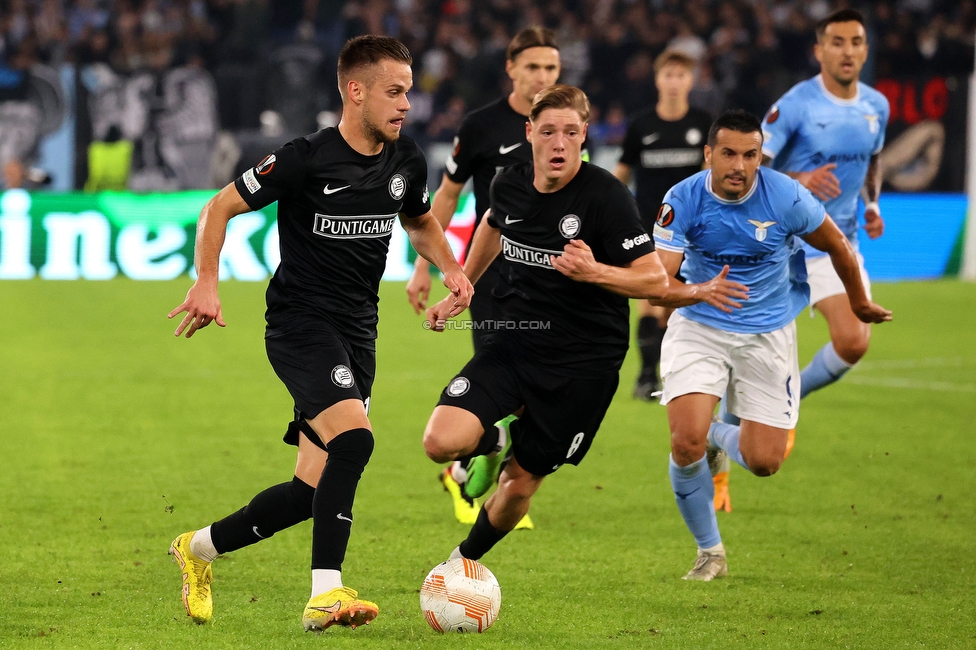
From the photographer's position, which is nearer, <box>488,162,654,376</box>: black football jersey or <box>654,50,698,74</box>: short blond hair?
<box>488,162,654,376</box>: black football jersey

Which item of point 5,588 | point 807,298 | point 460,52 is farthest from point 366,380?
point 460,52

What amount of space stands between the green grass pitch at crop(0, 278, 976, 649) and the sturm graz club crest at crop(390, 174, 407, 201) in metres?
1.52

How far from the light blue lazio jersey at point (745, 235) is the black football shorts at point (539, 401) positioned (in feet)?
2.89

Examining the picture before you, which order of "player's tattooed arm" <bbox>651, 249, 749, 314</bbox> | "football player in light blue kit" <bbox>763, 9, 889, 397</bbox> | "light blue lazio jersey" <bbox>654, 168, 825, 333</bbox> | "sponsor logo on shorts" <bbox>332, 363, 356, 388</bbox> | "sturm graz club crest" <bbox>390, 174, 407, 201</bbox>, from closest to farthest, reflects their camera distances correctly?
"sponsor logo on shorts" <bbox>332, 363, 356, 388</bbox> → "sturm graz club crest" <bbox>390, 174, 407, 201</bbox> → "player's tattooed arm" <bbox>651, 249, 749, 314</bbox> → "light blue lazio jersey" <bbox>654, 168, 825, 333</bbox> → "football player in light blue kit" <bbox>763, 9, 889, 397</bbox>

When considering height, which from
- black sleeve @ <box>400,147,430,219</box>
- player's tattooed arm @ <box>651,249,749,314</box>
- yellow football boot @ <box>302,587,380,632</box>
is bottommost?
yellow football boot @ <box>302,587,380,632</box>

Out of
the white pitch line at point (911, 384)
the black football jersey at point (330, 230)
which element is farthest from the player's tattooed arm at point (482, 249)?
the white pitch line at point (911, 384)

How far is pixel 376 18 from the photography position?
72.0 ft

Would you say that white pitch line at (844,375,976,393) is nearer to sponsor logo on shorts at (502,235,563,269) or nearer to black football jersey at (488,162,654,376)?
black football jersey at (488,162,654,376)

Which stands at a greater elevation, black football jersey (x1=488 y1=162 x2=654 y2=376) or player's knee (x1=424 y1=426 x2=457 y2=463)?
black football jersey (x1=488 y1=162 x2=654 y2=376)

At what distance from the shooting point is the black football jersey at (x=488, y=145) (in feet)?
21.7

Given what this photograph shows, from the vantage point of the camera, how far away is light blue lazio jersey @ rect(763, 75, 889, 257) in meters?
7.39

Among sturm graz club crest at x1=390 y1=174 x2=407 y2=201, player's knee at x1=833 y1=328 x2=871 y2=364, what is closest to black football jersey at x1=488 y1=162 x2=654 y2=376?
sturm graz club crest at x1=390 y1=174 x2=407 y2=201

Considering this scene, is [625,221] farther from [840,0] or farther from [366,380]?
[840,0]

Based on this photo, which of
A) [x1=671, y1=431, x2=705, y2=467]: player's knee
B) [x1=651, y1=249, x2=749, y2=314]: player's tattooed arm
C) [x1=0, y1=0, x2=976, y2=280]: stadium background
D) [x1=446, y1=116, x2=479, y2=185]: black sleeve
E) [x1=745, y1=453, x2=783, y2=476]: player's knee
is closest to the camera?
[x1=651, y1=249, x2=749, y2=314]: player's tattooed arm
